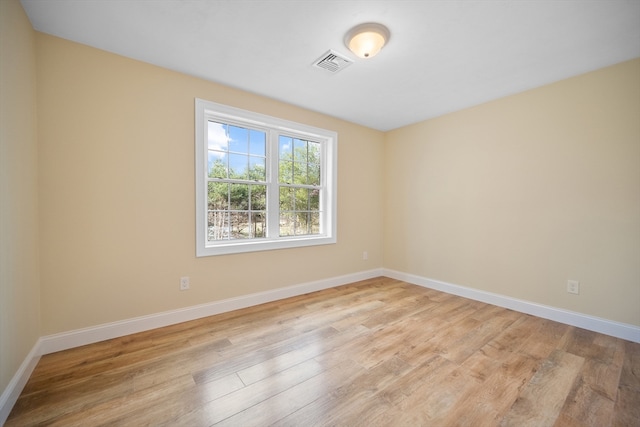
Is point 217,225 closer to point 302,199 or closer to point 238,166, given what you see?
point 238,166

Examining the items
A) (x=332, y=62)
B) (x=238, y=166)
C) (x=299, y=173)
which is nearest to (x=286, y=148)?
(x=299, y=173)

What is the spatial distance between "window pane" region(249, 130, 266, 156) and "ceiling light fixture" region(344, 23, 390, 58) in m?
1.54

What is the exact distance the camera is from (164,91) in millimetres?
2436

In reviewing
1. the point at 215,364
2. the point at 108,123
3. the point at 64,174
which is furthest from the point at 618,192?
the point at 64,174

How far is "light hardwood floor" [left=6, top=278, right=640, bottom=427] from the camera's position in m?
1.38

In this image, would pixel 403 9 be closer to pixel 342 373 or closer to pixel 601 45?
pixel 601 45

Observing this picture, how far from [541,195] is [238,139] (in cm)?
347

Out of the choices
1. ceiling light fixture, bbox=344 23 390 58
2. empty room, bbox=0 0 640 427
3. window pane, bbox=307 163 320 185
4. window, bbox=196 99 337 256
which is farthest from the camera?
window pane, bbox=307 163 320 185

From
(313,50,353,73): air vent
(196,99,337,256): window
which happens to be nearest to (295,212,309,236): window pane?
(196,99,337,256): window

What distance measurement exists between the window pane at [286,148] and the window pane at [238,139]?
1.51 feet

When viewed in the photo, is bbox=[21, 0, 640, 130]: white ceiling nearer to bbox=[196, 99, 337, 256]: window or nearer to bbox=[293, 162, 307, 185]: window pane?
bbox=[196, 99, 337, 256]: window

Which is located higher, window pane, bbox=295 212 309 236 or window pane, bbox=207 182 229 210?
window pane, bbox=207 182 229 210

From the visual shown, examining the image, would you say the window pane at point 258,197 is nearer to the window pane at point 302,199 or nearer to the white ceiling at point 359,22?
the window pane at point 302,199

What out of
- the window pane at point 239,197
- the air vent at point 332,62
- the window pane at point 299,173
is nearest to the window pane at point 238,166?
the window pane at point 239,197
